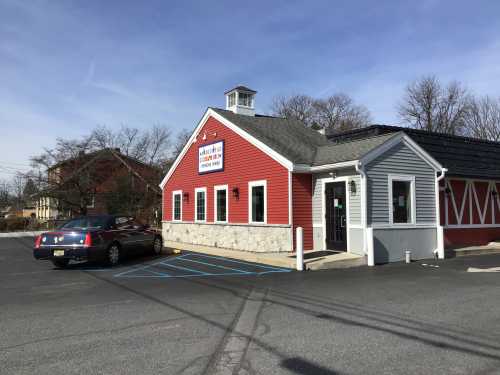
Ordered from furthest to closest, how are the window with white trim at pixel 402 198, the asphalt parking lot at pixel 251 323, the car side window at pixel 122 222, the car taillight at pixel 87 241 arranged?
the window with white trim at pixel 402 198, the car side window at pixel 122 222, the car taillight at pixel 87 241, the asphalt parking lot at pixel 251 323

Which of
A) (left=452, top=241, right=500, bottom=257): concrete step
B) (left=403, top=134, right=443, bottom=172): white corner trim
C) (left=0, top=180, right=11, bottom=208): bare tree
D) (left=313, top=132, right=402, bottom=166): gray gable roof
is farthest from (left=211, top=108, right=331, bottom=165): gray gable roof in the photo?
(left=0, top=180, right=11, bottom=208): bare tree

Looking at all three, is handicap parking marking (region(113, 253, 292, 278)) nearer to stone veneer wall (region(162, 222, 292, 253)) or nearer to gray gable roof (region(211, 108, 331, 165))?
stone veneer wall (region(162, 222, 292, 253))

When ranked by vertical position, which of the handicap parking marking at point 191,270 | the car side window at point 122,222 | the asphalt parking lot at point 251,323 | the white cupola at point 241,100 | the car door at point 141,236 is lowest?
the handicap parking marking at point 191,270

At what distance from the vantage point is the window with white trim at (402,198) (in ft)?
47.6

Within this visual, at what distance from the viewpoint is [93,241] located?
41.0ft

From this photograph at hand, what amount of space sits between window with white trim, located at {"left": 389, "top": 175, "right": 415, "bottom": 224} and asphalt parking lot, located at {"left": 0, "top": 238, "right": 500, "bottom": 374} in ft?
11.2

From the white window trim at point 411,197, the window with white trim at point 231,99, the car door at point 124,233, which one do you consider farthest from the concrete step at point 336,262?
the window with white trim at point 231,99

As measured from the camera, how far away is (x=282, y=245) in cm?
1573

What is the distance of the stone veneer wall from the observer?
623 inches

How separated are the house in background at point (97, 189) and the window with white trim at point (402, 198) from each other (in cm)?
2587

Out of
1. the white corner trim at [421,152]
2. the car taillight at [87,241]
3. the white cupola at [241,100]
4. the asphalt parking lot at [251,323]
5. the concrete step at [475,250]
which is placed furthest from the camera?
the white cupola at [241,100]

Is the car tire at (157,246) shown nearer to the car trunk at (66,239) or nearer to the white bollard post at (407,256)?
the car trunk at (66,239)

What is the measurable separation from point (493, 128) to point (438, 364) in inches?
1919

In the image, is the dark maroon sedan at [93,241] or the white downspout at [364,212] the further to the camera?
the white downspout at [364,212]
